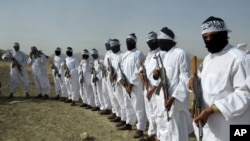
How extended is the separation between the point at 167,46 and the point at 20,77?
921cm

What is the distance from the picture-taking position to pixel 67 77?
11.6 metres

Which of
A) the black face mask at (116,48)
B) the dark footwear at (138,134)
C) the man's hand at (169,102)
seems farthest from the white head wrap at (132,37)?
the man's hand at (169,102)

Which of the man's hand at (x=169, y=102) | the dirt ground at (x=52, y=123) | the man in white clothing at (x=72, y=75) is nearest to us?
the man's hand at (x=169, y=102)

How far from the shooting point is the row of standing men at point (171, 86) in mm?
2974

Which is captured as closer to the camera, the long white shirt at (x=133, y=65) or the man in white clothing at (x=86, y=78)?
the long white shirt at (x=133, y=65)

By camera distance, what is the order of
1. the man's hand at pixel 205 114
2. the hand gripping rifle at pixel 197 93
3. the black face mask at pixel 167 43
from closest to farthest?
the man's hand at pixel 205 114
the hand gripping rifle at pixel 197 93
the black face mask at pixel 167 43

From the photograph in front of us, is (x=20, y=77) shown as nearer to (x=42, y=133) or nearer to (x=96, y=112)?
(x=96, y=112)

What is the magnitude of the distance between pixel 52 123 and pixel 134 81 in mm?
2864

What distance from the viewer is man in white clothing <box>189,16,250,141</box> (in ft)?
9.53

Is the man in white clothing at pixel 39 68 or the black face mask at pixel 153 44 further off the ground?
the black face mask at pixel 153 44

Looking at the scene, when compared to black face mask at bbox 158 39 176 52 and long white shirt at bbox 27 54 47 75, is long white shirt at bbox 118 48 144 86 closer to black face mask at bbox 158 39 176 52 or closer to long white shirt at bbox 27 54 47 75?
black face mask at bbox 158 39 176 52

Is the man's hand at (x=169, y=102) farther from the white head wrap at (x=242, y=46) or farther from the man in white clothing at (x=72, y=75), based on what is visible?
the man in white clothing at (x=72, y=75)

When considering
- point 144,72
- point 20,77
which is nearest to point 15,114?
point 20,77

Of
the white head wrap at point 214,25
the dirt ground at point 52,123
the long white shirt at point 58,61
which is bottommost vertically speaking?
the dirt ground at point 52,123
